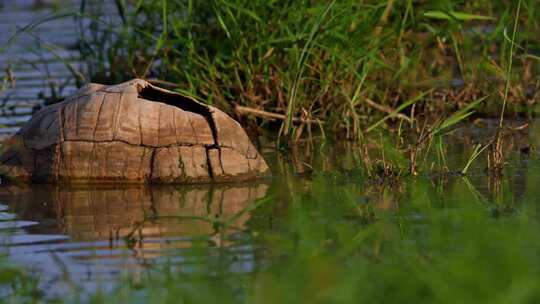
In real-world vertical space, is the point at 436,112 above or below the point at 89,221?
above

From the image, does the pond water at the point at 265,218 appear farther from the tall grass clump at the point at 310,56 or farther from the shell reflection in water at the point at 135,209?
the tall grass clump at the point at 310,56

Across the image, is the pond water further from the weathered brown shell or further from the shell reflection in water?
the weathered brown shell

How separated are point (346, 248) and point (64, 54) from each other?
328 inches

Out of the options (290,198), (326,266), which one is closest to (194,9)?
(290,198)

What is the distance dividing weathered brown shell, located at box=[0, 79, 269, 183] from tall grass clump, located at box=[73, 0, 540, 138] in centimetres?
69

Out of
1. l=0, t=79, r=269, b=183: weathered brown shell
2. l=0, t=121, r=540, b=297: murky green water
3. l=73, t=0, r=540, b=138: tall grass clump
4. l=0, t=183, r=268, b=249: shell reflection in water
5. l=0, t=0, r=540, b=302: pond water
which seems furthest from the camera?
l=73, t=0, r=540, b=138: tall grass clump

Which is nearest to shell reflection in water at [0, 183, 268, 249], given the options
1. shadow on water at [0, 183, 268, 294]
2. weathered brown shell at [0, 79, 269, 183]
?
shadow on water at [0, 183, 268, 294]

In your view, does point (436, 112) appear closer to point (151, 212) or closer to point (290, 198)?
point (290, 198)

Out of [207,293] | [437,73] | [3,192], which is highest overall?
[437,73]

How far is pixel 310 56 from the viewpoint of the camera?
26.9 ft

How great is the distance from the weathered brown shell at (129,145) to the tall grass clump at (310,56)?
685 millimetres

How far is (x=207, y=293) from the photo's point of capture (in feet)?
12.3

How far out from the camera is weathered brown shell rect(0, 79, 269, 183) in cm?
675

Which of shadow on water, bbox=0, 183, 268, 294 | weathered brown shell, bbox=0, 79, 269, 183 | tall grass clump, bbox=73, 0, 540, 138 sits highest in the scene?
tall grass clump, bbox=73, 0, 540, 138
